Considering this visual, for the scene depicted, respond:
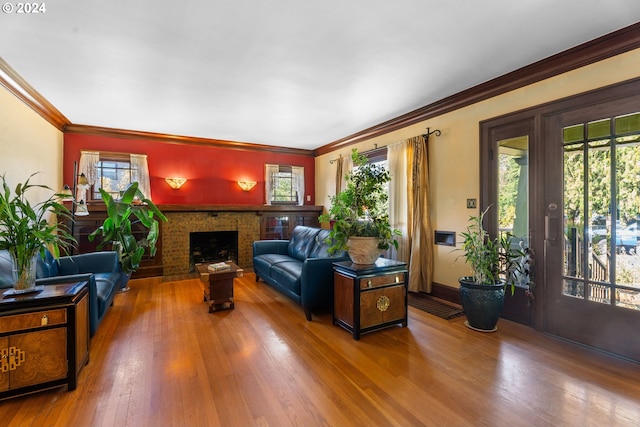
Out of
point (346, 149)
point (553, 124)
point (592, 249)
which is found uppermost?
point (346, 149)

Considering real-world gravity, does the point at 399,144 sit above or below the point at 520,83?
below

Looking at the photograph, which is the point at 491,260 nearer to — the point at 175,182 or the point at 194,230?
the point at 194,230

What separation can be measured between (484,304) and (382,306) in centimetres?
99

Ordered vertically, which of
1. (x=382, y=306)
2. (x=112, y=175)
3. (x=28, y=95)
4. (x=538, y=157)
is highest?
(x=28, y=95)

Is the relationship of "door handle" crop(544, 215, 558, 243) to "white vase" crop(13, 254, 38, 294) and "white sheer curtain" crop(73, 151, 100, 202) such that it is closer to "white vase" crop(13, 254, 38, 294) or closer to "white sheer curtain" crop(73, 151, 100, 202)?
"white vase" crop(13, 254, 38, 294)

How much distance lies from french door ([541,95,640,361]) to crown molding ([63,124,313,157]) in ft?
16.0

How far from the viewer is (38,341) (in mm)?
1927

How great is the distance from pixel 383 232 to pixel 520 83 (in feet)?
6.97

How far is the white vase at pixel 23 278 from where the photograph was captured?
80.3 inches

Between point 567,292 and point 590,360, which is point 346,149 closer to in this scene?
point 567,292

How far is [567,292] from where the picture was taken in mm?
2809

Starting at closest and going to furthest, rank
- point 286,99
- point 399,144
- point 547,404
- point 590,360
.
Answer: point 547,404 < point 590,360 < point 286,99 < point 399,144

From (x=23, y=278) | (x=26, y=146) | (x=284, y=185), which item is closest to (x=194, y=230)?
(x=284, y=185)

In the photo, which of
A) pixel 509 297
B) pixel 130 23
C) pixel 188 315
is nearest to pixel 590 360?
pixel 509 297
